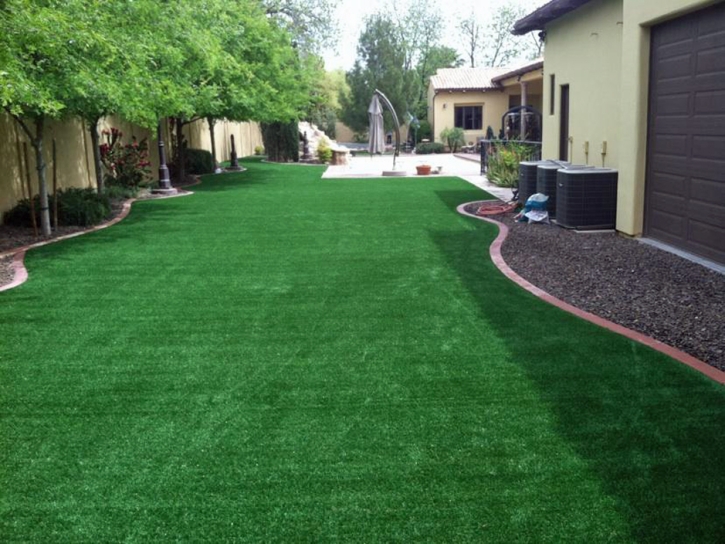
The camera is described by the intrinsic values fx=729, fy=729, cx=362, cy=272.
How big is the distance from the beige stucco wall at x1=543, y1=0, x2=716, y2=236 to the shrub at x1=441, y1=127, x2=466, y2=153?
23.0 meters

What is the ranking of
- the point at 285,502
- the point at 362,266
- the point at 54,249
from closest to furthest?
the point at 285,502 < the point at 362,266 < the point at 54,249

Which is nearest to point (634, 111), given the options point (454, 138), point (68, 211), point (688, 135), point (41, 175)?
point (688, 135)

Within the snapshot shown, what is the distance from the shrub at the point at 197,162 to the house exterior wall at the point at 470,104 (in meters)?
20.2

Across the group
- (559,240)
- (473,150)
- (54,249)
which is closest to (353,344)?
(559,240)

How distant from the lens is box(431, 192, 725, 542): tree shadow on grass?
341 centimetres

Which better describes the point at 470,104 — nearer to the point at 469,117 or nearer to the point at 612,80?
the point at 469,117

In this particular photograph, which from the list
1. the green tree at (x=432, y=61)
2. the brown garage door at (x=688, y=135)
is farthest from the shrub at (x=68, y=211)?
the green tree at (x=432, y=61)

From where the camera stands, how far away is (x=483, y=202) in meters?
14.9

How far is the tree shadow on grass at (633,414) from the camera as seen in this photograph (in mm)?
3410

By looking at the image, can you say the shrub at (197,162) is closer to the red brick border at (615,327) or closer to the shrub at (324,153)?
the shrub at (324,153)

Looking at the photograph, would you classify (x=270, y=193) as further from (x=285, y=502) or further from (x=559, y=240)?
(x=285, y=502)

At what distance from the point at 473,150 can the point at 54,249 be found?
31424mm

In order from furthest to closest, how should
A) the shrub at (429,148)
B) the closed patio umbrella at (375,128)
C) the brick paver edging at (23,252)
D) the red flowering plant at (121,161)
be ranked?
the shrub at (429,148)
the closed patio umbrella at (375,128)
the red flowering plant at (121,161)
the brick paver edging at (23,252)

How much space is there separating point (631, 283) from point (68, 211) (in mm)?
9137
